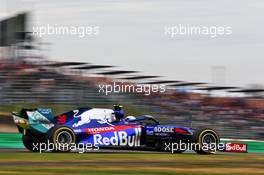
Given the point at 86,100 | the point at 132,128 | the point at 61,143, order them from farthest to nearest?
the point at 86,100
the point at 132,128
the point at 61,143

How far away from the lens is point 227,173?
9000mm

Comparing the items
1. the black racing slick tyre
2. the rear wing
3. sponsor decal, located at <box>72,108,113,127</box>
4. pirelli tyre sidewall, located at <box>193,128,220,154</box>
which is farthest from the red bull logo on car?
pirelli tyre sidewall, located at <box>193,128,220,154</box>

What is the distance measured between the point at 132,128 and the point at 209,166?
410 cm

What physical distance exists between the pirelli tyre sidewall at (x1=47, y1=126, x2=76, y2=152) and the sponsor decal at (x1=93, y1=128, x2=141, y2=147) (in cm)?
62

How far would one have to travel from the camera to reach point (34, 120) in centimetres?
1343

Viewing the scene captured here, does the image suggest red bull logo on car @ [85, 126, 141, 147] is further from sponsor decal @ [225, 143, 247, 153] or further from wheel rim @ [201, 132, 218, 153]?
sponsor decal @ [225, 143, 247, 153]

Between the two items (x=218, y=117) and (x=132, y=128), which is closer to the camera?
(x=132, y=128)

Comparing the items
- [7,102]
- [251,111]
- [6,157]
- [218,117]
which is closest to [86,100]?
[7,102]

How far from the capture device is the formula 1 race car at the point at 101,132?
43.9 ft

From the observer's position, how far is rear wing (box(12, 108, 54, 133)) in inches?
527

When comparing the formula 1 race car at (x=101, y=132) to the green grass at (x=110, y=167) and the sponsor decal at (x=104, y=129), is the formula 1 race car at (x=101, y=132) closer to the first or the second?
the sponsor decal at (x=104, y=129)

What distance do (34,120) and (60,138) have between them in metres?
0.73

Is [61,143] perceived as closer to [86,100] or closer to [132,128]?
[132,128]

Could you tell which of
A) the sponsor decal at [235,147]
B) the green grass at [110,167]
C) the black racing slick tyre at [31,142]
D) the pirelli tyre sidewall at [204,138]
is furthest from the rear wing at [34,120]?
the sponsor decal at [235,147]
